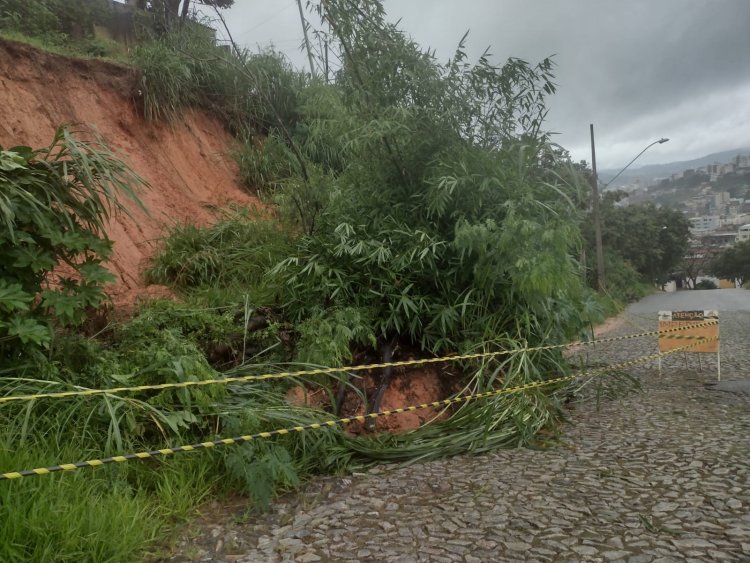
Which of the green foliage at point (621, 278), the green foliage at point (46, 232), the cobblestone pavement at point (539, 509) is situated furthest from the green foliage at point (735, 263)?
the green foliage at point (46, 232)

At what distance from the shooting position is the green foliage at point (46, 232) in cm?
388

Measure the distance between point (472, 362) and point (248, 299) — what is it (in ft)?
8.04

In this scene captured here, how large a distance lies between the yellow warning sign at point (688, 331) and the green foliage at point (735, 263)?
63.7 m

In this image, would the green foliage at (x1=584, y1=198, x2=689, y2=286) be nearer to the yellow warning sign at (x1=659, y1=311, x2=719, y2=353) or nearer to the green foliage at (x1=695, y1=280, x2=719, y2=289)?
the yellow warning sign at (x1=659, y1=311, x2=719, y2=353)

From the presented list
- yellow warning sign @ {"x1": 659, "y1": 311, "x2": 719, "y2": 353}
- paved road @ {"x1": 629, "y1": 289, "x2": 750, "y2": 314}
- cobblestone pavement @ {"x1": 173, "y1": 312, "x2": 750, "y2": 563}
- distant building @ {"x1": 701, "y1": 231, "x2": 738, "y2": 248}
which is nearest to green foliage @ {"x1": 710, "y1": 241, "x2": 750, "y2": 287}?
distant building @ {"x1": 701, "y1": 231, "x2": 738, "y2": 248}

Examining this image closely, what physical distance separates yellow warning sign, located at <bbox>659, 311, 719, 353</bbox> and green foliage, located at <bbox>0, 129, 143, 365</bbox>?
683cm

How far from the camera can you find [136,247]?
816 centimetres

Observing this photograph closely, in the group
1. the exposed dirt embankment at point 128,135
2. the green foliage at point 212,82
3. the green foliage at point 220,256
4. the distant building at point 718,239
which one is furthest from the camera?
the distant building at point 718,239

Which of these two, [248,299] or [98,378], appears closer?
→ [98,378]

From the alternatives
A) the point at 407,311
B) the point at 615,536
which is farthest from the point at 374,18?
the point at 615,536

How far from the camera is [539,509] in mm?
3697

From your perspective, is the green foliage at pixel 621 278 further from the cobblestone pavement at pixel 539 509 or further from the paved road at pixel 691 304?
the cobblestone pavement at pixel 539 509

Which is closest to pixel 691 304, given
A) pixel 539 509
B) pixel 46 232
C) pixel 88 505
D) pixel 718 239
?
pixel 539 509

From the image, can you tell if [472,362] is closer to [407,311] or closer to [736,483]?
[407,311]
